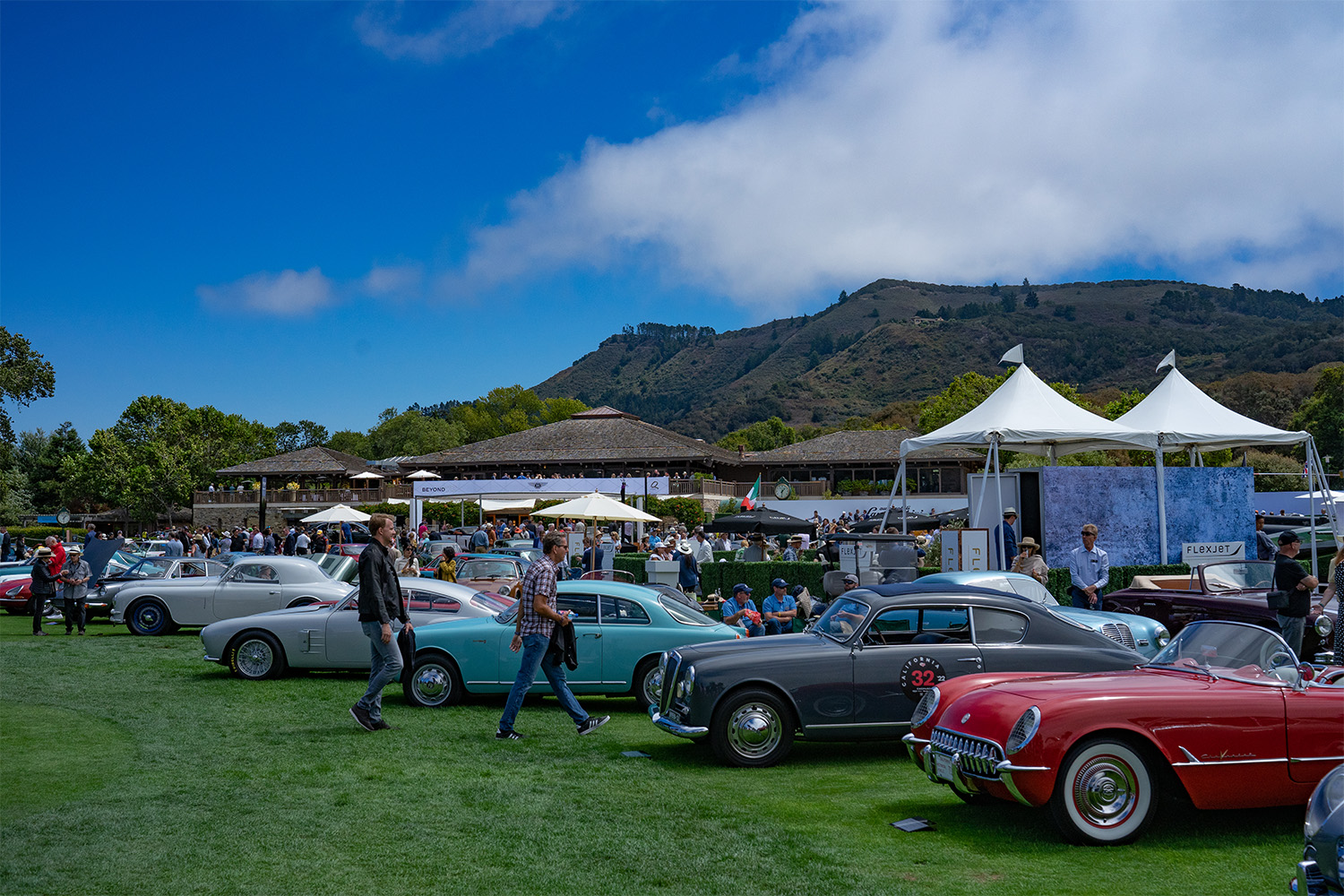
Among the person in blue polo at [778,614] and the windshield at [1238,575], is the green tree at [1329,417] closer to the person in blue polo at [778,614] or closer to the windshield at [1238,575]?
the windshield at [1238,575]

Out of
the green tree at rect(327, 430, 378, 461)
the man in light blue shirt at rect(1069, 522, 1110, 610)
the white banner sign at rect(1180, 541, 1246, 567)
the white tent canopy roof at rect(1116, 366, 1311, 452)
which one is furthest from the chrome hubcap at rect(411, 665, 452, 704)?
the green tree at rect(327, 430, 378, 461)

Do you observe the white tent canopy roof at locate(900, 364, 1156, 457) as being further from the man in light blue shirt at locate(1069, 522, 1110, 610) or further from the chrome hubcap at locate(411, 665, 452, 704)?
the chrome hubcap at locate(411, 665, 452, 704)

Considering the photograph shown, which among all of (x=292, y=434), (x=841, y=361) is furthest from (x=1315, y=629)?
(x=841, y=361)

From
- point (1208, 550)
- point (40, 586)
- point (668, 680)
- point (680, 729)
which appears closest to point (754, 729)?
point (680, 729)

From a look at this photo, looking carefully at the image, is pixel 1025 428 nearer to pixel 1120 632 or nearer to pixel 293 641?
pixel 1120 632

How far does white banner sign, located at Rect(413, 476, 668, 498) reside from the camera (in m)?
52.9

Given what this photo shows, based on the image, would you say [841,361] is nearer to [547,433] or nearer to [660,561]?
[547,433]

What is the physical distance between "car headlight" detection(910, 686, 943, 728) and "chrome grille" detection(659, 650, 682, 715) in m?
2.15

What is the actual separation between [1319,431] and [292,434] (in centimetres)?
11562

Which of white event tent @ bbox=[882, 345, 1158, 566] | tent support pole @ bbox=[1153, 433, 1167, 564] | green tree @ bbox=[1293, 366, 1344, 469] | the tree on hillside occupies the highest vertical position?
the tree on hillside

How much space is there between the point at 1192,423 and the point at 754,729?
17034 millimetres

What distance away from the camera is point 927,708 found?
7.30 m

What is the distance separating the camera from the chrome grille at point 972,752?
6.12m

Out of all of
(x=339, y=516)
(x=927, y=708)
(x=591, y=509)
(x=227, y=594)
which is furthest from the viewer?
(x=339, y=516)
